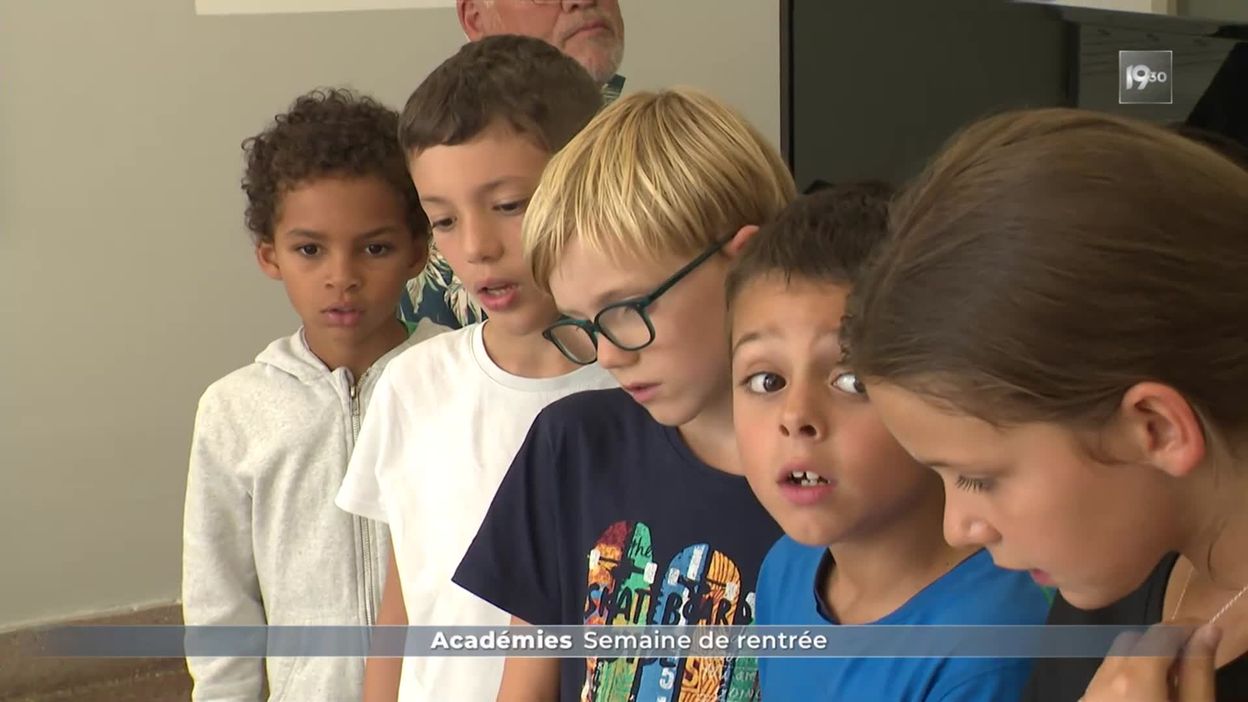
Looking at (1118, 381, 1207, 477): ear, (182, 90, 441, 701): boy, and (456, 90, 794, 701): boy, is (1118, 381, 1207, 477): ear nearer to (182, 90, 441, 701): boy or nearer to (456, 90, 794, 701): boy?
(456, 90, 794, 701): boy

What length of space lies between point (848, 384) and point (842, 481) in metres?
0.05

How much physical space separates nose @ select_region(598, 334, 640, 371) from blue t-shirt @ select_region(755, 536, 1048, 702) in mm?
166

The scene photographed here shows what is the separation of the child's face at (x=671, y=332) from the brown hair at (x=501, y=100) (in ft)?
0.80

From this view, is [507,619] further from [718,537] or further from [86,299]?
[86,299]

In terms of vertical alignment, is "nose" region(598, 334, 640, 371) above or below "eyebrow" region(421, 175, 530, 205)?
below

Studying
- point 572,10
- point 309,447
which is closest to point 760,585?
point 309,447

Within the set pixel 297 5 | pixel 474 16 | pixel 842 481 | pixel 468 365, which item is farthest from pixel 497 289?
pixel 297 5

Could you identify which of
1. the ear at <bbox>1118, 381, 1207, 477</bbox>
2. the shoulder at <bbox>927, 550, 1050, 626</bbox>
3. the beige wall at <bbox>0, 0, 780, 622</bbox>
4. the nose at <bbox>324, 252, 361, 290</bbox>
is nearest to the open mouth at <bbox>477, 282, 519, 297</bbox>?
the nose at <bbox>324, 252, 361, 290</bbox>

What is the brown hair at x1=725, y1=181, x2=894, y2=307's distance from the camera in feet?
2.39

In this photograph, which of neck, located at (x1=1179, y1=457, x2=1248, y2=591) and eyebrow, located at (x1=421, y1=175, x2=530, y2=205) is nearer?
neck, located at (x1=1179, y1=457, x2=1248, y2=591)

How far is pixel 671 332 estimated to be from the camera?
844 millimetres

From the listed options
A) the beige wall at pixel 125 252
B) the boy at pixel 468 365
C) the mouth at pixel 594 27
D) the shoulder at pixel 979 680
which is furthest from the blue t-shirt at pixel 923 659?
the beige wall at pixel 125 252

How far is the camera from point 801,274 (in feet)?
2.40

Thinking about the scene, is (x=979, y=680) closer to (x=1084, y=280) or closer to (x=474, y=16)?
(x=1084, y=280)
